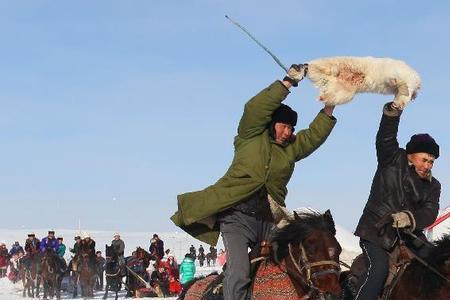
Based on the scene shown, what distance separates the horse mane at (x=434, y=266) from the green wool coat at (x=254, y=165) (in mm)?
1313

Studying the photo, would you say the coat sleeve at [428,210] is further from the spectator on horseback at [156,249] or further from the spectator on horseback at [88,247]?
the spectator on horseback at [88,247]

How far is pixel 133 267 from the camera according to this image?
97.0 feet

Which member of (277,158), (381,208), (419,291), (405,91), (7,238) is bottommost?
(419,291)

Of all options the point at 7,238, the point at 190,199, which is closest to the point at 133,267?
the point at 190,199

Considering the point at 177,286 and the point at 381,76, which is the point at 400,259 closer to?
the point at 381,76

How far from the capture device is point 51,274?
1209 inches

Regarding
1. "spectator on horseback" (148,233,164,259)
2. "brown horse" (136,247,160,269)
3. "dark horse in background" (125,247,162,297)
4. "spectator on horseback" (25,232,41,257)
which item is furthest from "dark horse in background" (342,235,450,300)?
"spectator on horseback" (25,232,41,257)

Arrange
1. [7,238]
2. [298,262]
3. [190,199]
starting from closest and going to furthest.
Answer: [298,262]
[190,199]
[7,238]

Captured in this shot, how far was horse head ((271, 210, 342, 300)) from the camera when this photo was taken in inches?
245

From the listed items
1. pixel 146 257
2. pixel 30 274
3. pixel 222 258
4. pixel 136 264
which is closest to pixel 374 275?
pixel 136 264

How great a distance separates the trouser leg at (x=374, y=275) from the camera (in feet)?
22.3

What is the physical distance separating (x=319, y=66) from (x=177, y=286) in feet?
73.2

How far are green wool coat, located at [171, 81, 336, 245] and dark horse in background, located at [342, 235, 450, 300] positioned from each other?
1.26 meters

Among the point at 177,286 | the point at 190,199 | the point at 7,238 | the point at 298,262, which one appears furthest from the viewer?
the point at 7,238
